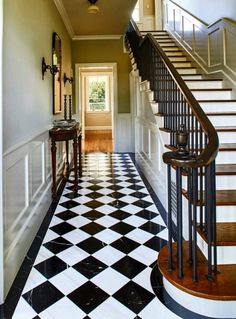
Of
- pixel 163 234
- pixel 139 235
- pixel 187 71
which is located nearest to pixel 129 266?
pixel 139 235

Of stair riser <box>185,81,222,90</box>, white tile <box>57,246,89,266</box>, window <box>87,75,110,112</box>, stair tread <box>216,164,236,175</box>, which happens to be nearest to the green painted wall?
stair riser <box>185,81,222,90</box>

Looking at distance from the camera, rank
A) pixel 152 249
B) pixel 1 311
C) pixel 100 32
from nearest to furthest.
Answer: pixel 1 311 → pixel 152 249 → pixel 100 32

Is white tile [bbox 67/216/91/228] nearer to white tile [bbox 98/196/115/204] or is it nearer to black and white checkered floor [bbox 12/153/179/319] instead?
black and white checkered floor [bbox 12/153/179/319]

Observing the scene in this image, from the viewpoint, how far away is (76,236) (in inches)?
113

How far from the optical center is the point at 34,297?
1932 millimetres

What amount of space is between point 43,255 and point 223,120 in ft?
7.88

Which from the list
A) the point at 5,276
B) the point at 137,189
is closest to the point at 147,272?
the point at 5,276

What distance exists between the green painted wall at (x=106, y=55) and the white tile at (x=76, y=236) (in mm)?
5306

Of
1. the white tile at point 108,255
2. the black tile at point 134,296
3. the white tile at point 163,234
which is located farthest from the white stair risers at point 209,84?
the black tile at point 134,296

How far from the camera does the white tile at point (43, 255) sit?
2.43m

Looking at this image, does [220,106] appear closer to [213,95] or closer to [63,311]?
[213,95]

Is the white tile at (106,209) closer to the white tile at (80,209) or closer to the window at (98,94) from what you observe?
the white tile at (80,209)

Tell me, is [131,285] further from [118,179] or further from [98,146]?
[98,146]

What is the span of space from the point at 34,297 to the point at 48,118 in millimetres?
2606
